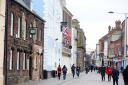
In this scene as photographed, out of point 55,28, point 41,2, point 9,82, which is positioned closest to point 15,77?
point 9,82

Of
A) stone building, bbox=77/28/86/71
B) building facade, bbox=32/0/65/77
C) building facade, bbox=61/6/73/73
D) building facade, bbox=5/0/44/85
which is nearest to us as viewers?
building facade, bbox=5/0/44/85

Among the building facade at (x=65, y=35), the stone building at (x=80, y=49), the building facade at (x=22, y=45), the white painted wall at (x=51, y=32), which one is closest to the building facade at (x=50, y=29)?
the white painted wall at (x=51, y=32)

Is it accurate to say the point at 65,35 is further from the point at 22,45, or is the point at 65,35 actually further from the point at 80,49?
the point at 80,49

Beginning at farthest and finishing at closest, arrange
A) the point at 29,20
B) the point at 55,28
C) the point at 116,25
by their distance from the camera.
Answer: the point at 116,25, the point at 55,28, the point at 29,20

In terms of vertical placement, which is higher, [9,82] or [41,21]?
[41,21]

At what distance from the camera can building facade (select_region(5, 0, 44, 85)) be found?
39.7m

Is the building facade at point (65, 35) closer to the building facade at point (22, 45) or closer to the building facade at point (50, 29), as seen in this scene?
the building facade at point (50, 29)

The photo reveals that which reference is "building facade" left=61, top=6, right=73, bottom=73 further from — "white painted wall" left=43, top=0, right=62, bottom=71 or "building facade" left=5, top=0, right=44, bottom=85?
"building facade" left=5, top=0, right=44, bottom=85

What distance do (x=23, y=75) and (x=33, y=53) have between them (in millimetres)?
5218

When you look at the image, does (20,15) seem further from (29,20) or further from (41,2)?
(41,2)

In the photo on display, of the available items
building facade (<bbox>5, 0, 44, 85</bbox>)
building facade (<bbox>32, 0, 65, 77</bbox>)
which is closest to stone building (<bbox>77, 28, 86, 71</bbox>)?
building facade (<bbox>32, 0, 65, 77</bbox>)

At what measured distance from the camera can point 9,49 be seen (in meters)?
39.3

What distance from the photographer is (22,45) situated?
44.7 metres

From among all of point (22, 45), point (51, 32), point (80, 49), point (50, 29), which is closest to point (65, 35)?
point (51, 32)
